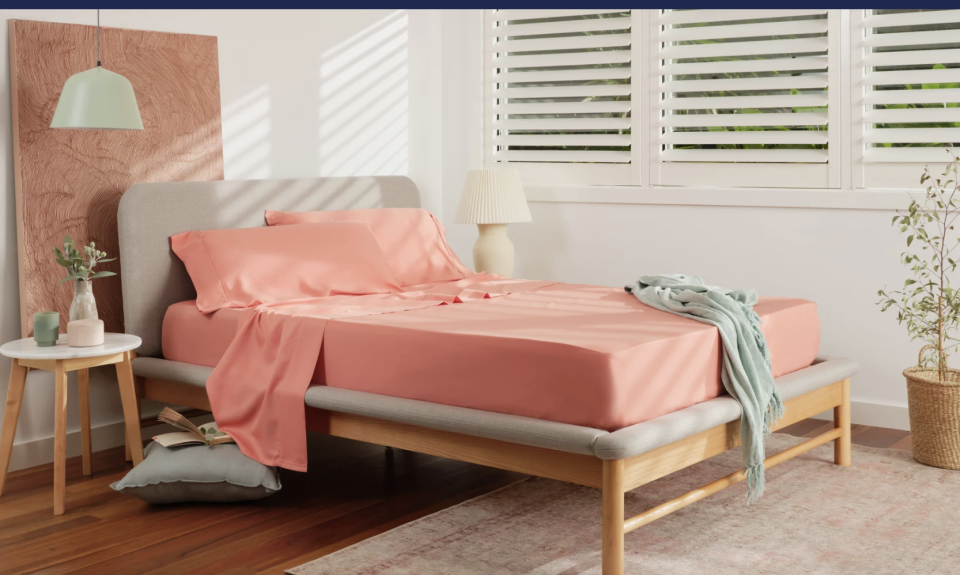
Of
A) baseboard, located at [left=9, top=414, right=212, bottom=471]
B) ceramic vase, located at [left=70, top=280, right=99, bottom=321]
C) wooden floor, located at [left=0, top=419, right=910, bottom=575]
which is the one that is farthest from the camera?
baseboard, located at [left=9, top=414, right=212, bottom=471]

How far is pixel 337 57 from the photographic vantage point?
502cm

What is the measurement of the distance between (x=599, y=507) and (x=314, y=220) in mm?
2008

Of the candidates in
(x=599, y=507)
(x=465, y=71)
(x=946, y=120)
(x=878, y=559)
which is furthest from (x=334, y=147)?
(x=878, y=559)

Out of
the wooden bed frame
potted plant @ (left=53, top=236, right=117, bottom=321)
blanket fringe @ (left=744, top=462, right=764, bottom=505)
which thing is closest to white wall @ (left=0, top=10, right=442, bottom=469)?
potted plant @ (left=53, top=236, right=117, bottom=321)

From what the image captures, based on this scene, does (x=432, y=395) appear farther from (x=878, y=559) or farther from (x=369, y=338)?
(x=878, y=559)

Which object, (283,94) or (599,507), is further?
(283,94)

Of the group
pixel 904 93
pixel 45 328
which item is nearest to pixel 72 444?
pixel 45 328

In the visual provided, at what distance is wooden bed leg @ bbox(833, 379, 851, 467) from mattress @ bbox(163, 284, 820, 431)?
0.70 ft

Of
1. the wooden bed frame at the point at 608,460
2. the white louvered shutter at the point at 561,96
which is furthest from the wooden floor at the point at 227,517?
the white louvered shutter at the point at 561,96

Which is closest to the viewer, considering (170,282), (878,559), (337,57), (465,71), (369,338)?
(878,559)

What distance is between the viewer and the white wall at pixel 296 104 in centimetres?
380

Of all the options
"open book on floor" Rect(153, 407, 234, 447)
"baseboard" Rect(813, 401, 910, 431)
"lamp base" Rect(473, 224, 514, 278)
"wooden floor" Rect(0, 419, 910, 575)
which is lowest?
"wooden floor" Rect(0, 419, 910, 575)

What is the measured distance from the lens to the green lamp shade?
349cm

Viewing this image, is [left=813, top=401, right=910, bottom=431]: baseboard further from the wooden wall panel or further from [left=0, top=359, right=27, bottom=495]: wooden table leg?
[left=0, top=359, right=27, bottom=495]: wooden table leg
